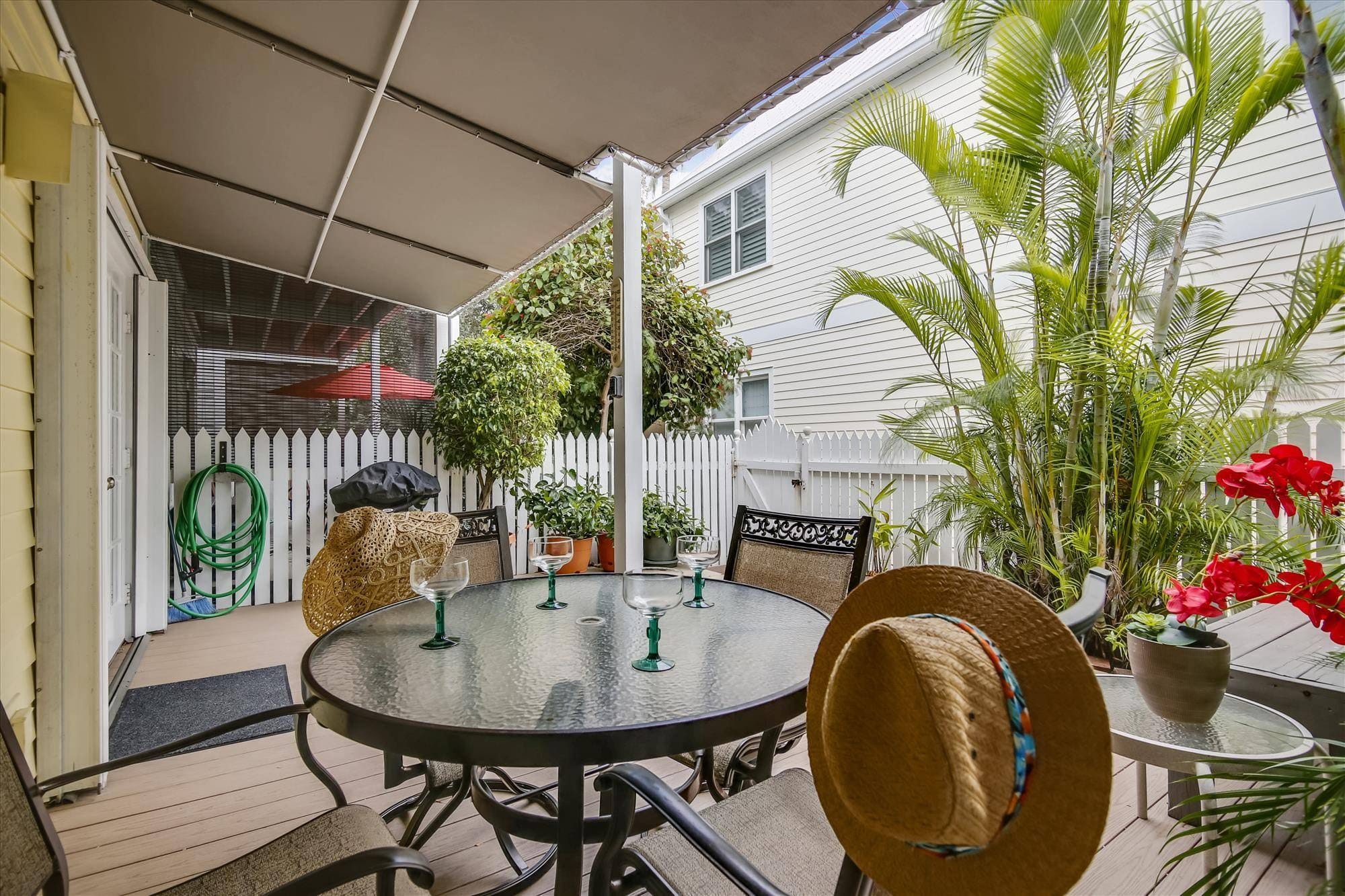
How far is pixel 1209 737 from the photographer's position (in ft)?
4.24

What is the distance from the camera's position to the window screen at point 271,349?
4.70 meters

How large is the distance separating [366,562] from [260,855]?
1515 mm

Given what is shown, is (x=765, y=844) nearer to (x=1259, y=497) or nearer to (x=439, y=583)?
(x=439, y=583)

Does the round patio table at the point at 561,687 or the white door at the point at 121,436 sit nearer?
the round patio table at the point at 561,687

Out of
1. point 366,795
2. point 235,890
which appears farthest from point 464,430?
point 235,890

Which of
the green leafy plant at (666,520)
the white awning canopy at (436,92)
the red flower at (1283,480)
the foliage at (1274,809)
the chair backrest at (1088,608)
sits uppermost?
the white awning canopy at (436,92)

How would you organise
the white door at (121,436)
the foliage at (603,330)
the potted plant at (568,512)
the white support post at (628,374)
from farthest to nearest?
the foliage at (603,330) < the potted plant at (568,512) < the white door at (121,436) < the white support post at (628,374)

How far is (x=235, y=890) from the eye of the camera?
1046 mm

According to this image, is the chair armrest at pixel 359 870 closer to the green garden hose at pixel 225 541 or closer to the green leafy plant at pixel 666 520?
the green garden hose at pixel 225 541

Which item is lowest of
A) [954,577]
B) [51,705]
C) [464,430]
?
[51,705]

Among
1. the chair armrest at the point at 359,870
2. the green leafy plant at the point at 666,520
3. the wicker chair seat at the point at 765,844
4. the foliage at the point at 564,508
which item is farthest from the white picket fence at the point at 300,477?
the chair armrest at the point at 359,870

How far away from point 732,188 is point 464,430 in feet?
18.1

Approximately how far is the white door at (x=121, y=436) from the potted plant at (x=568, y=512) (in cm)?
257

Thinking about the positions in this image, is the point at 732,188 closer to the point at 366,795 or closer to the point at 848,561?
the point at 848,561
